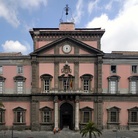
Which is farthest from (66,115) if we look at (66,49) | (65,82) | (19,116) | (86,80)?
(66,49)

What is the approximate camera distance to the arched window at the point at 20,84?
127 ft

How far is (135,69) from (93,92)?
29.2 feet

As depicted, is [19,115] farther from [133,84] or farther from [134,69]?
[134,69]

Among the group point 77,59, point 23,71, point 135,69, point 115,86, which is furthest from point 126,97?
point 23,71

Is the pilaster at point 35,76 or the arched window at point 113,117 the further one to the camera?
the arched window at point 113,117

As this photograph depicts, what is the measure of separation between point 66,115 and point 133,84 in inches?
530

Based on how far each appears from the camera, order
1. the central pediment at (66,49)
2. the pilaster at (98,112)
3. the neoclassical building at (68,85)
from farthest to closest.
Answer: the central pediment at (66,49)
the neoclassical building at (68,85)
the pilaster at (98,112)

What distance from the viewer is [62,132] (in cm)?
3650

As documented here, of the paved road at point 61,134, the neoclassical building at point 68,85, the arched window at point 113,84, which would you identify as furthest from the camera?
the arched window at point 113,84

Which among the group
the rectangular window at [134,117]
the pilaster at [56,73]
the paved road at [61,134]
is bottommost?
the paved road at [61,134]

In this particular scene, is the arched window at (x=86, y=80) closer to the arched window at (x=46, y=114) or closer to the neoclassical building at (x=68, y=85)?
the neoclassical building at (x=68, y=85)

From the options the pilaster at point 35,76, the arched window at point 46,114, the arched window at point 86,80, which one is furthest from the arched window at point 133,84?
the pilaster at point 35,76

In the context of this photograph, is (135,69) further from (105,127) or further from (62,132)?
(62,132)

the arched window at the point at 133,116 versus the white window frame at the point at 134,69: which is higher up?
the white window frame at the point at 134,69
